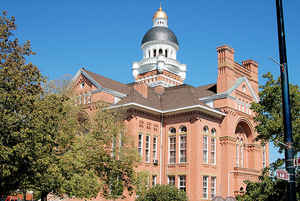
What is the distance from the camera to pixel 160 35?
178 feet

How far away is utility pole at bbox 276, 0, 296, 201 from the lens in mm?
9938

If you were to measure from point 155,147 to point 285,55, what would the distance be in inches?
1141

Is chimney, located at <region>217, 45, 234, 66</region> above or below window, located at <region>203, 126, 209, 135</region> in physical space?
above

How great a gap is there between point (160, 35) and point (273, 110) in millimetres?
32827

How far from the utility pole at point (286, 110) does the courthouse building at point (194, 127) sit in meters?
25.0

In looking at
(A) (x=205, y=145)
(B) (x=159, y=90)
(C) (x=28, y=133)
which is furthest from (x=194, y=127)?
(C) (x=28, y=133)

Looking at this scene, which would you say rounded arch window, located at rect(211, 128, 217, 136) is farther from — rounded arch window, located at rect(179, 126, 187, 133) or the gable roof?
rounded arch window, located at rect(179, 126, 187, 133)

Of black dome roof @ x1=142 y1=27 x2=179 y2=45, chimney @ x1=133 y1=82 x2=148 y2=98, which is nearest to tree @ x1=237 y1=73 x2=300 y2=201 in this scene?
chimney @ x1=133 y1=82 x2=148 y2=98

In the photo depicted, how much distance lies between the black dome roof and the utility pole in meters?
43.8

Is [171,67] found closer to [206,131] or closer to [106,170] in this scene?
[206,131]

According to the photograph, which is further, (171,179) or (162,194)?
(171,179)

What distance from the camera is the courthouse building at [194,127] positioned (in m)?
37.1

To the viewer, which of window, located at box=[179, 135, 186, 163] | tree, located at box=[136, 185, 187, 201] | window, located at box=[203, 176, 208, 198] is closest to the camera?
tree, located at box=[136, 185, 187, 201]

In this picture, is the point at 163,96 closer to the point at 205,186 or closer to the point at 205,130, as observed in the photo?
the point at 205,130
